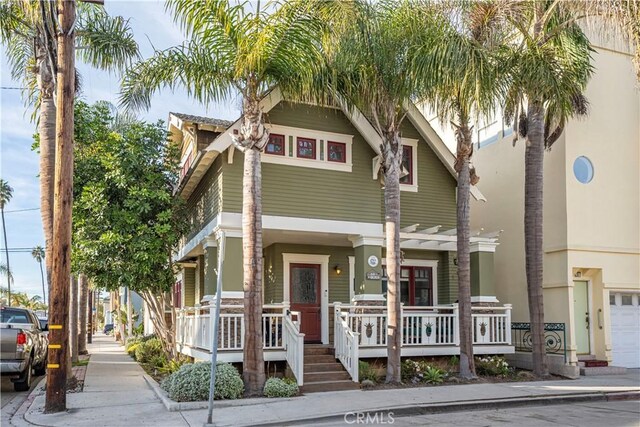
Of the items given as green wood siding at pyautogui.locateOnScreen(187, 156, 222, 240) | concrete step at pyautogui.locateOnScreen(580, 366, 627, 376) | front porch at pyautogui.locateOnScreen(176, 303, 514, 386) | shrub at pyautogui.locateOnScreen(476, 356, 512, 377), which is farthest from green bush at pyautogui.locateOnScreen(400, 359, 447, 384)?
green wood siding at pyautogui.locateOnScreen(187, 156, 222, 240)

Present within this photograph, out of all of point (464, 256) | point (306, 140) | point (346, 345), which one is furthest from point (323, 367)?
point (306, 140)

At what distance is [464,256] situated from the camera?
46.7 ft

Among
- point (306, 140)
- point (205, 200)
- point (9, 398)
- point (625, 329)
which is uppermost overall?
point (306, 140)

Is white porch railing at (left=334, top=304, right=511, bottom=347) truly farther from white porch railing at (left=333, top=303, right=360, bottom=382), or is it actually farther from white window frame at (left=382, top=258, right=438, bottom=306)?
white window frame at (left=382, top=258, right=438, bottom=306)

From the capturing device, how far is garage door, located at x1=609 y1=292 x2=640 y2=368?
688 inches

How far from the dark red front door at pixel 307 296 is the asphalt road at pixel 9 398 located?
269 inches

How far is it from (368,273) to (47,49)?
29.3ft

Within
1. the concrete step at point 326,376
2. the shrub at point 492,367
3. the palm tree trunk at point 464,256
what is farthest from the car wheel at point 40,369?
the shrub at point 492,367

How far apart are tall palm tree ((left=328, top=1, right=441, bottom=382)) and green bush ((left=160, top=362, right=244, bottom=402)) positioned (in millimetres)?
3702

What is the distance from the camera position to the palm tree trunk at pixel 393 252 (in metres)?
13.2

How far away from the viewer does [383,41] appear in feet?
41.8

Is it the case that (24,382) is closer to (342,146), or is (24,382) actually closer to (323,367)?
(323,367)

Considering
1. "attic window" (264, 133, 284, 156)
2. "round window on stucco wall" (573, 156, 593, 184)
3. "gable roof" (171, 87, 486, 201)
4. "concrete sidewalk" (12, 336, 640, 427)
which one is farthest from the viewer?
"round window on stucco wall" (573, 156, 593, 184)

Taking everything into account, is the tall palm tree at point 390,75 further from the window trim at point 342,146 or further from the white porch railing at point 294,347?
the white porch railing at point 294,347
